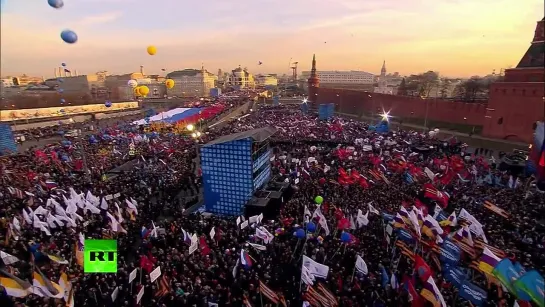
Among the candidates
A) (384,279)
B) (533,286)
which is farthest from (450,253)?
(533,286)

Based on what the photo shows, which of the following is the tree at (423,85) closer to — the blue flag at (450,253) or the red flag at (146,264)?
the blue flag at (450,253)

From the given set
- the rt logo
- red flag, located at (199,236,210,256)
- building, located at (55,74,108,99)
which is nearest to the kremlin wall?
red flag, located at (199,236,210,256)

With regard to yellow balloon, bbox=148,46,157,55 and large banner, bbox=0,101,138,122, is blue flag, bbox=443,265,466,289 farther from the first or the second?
large banner, bbox=0,101,138,122

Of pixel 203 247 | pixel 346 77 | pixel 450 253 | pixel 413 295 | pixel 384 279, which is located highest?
pixel 346 77

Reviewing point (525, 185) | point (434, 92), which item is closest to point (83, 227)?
point (525, 185)

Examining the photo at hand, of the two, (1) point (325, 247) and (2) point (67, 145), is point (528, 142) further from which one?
(2) point (67, 145)

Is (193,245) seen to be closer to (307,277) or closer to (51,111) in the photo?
(307,277)
